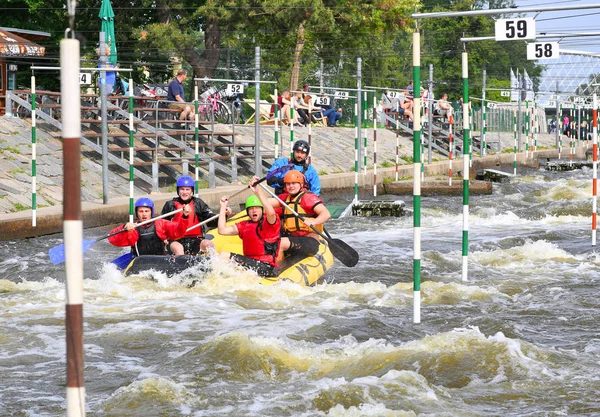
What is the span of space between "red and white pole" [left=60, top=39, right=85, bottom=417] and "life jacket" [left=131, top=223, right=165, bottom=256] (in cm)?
710

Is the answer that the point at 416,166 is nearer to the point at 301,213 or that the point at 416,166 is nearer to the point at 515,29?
the point at 515,29

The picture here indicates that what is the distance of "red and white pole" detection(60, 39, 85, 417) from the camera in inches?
131

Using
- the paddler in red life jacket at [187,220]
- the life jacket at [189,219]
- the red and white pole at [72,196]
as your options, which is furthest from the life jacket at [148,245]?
the red and white pole at [72,196]

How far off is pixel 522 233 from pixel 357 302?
6.01 meters

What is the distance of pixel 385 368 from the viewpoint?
666cm

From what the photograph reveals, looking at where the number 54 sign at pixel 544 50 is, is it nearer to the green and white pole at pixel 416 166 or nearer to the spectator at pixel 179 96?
the green and white pole at pixel 416 166

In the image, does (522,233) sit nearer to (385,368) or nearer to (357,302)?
(357,302)

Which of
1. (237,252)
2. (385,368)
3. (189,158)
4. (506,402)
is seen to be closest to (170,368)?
(385,368)

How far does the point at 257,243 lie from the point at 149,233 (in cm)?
119

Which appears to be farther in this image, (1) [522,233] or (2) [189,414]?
(1) [522,233]

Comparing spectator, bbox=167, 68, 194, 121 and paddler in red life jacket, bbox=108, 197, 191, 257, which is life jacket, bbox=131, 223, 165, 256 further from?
spectator, bbox=167, 68, 194, 121

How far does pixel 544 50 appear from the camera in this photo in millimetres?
11906

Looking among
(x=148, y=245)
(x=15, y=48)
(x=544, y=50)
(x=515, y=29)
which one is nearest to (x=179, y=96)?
(x=15, y=48)

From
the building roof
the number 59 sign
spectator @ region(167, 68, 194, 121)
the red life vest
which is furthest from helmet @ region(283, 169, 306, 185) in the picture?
the building roof
